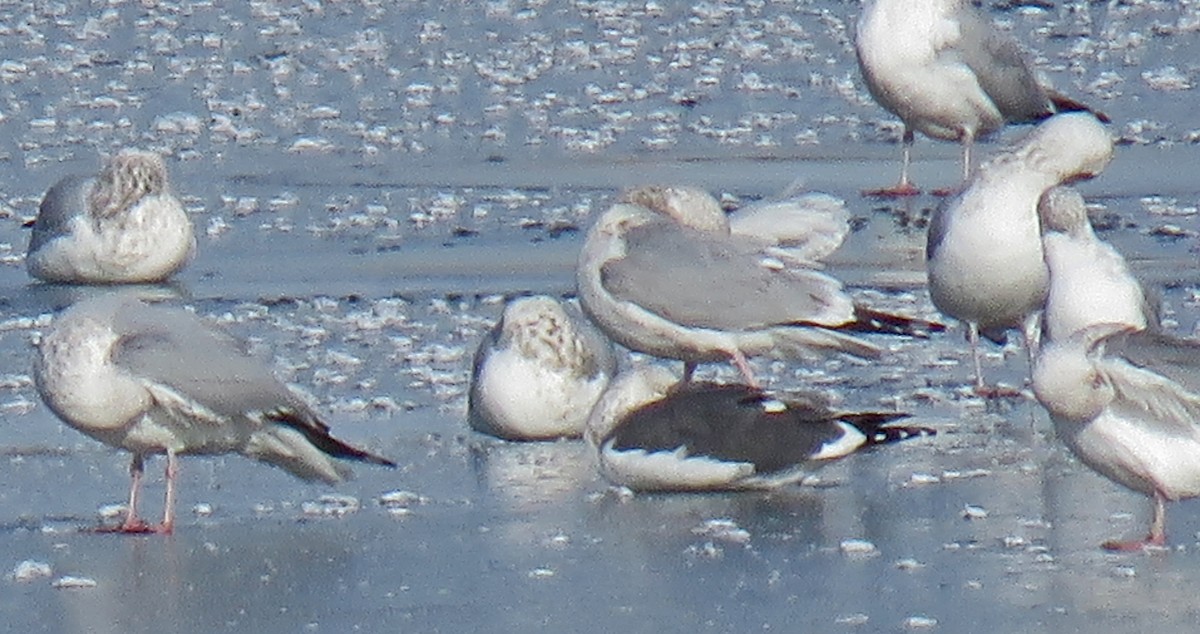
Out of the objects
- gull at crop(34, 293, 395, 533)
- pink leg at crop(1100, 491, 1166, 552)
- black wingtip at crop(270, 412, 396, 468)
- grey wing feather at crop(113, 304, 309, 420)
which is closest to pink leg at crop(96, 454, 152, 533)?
gull at crop(34, 293, 395, 533)

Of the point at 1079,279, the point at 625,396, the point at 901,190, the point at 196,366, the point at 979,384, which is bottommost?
the point at 901,190

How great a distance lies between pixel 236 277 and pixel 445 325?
1.68 metres

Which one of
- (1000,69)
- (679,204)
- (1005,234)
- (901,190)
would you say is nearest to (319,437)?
(679,204)

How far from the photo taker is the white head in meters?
7.39

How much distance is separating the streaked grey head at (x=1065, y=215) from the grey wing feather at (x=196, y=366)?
2.11m

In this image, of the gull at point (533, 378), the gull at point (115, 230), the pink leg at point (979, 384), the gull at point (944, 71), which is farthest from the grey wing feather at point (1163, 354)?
the gull at point (944, 71)

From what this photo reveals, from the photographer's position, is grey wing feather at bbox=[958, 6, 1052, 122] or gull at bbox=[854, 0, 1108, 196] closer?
gull at bbox=[854, 0, 1108, 196]

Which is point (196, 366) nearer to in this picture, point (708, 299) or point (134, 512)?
point (134, 512)

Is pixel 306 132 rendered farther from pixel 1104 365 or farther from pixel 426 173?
pixel 1104 365

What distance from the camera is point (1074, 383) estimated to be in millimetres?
6094

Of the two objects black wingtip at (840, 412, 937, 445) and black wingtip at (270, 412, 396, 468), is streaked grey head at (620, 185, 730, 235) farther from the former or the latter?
black wingtip at (270, 412, 396, 468)

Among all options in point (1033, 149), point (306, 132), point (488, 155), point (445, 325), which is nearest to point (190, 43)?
point (306, 132)

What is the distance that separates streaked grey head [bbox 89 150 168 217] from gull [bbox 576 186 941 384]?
12.0 ft

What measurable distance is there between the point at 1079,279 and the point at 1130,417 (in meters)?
1.30
